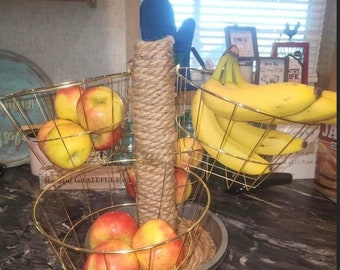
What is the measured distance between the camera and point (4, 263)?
0.60m

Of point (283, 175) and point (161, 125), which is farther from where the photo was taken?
point (283, 175)

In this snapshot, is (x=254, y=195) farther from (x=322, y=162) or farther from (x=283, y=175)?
(x=322, y=162)

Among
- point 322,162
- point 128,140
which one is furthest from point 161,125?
point 322,162

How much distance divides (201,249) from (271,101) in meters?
0.31

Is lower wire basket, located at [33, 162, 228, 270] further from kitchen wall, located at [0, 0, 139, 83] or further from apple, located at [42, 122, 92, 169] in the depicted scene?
kitchen wall, located at [0, 0, 139, 83]

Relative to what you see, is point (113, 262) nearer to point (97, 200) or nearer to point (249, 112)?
point (249, 112)

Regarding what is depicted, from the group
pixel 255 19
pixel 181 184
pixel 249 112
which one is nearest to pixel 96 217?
pixel 181 184

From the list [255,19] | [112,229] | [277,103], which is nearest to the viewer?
[277,103]

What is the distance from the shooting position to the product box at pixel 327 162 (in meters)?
0.88

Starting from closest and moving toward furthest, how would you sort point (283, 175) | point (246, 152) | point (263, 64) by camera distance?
point (246, 152) < point (283, 175) < point (263, 64)

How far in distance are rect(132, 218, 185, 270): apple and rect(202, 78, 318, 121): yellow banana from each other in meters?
0.19

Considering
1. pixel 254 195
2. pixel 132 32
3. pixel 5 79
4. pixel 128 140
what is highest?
pixel 132 32

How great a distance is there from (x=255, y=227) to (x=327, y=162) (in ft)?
1.05

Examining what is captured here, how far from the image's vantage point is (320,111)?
0.42 m
